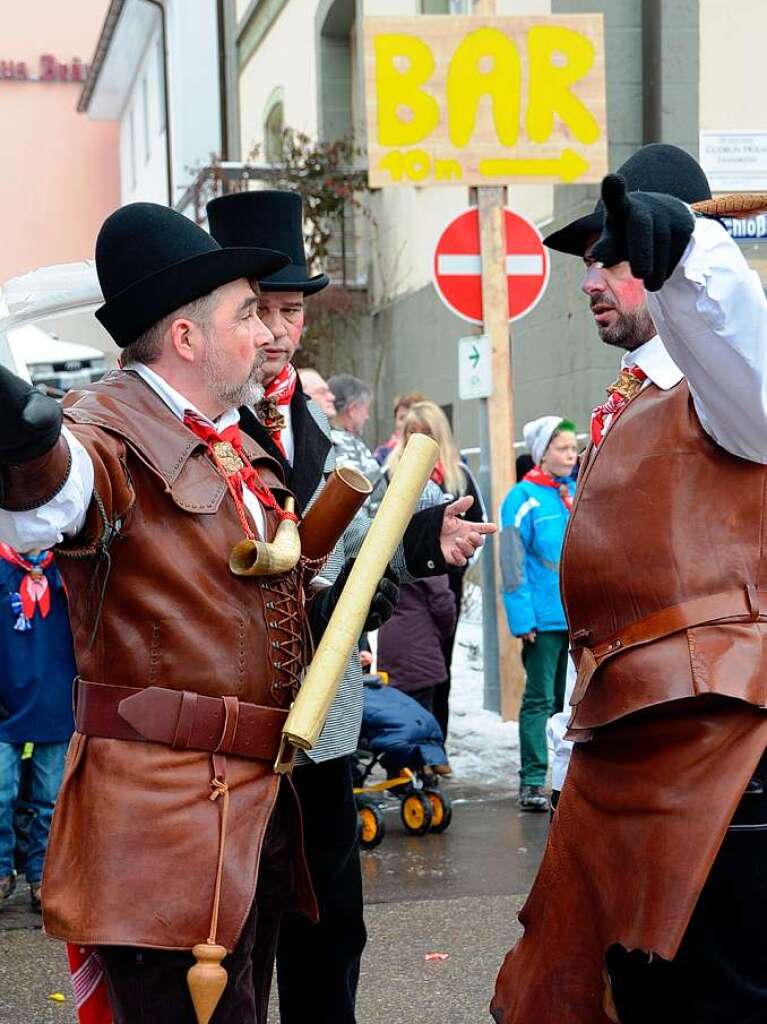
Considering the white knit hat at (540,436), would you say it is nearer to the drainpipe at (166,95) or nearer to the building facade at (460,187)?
the building facade at (460,187)

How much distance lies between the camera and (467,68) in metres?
8.17

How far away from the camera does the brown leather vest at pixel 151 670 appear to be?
250cm

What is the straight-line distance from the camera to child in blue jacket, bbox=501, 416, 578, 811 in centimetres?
694

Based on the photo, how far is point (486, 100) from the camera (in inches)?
322

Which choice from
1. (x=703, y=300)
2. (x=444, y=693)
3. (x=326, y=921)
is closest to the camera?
(x=703, y=300)

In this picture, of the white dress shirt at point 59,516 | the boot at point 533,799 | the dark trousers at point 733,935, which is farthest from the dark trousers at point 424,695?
the white dress shirt at point 59,516

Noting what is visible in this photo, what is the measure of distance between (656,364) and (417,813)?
394 centimetres

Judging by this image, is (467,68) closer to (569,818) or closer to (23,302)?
(23,302)

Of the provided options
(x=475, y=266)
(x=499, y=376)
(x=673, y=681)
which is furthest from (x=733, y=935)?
(x=475, y=266)

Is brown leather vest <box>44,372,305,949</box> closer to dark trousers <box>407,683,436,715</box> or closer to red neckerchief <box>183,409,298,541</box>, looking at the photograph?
red neckerchief <box>183,409,298,541</box>

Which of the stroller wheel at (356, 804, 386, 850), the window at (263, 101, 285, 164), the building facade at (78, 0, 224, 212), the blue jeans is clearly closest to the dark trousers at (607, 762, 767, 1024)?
the blue jeans

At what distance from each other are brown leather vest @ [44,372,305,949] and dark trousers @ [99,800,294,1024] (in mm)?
47

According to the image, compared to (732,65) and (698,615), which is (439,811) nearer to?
(698,615)

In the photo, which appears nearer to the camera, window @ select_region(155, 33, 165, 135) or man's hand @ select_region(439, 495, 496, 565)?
man's hand @ select_region(439, 495, 496, 565)
